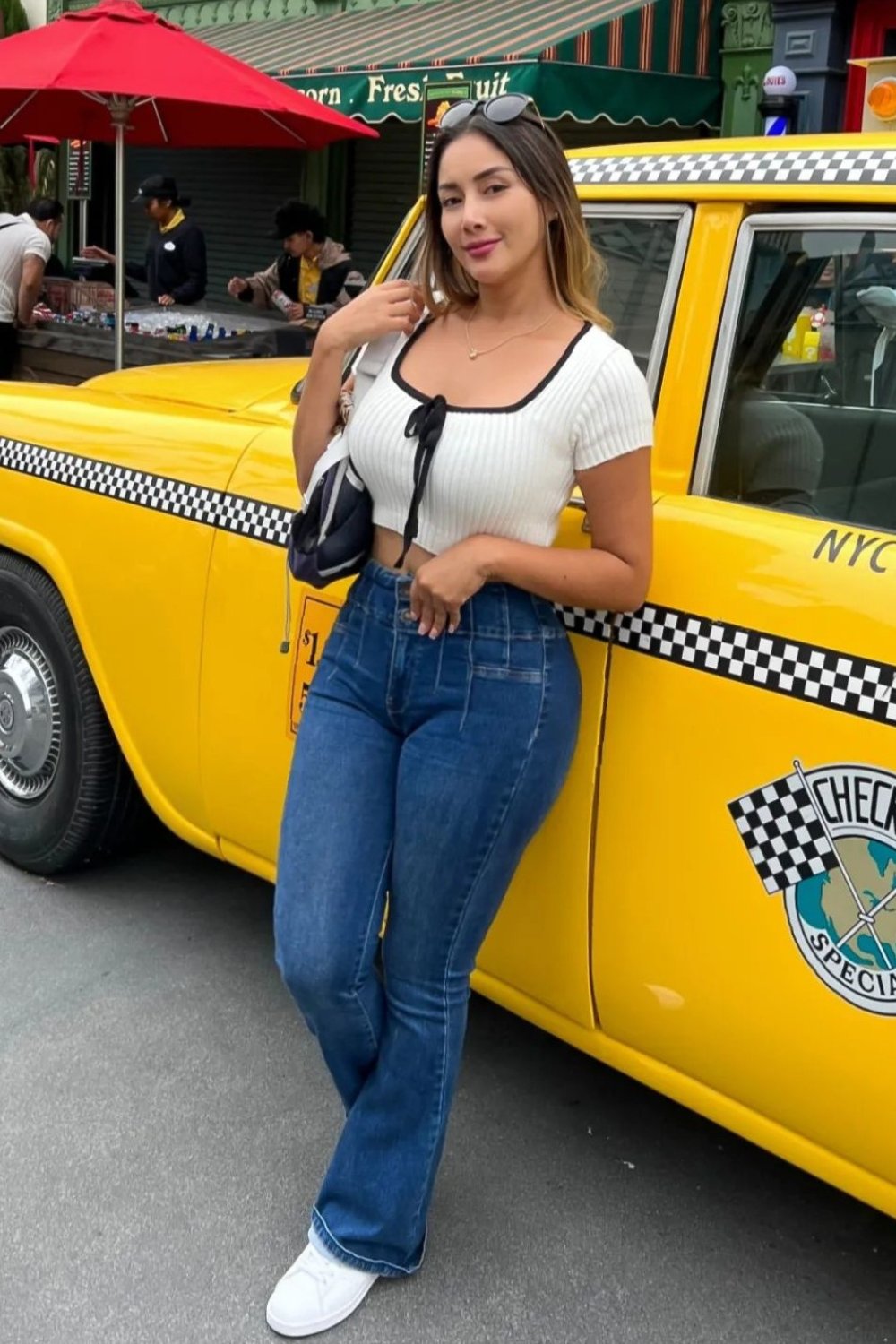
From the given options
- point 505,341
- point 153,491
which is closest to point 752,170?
point 505,341

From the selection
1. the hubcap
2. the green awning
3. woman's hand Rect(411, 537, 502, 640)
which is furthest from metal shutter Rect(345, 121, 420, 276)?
woman's hand Rect(411, 537, 502, 640)

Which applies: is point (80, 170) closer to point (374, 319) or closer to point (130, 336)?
point (130, 336)

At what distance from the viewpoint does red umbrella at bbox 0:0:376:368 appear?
20.9ft

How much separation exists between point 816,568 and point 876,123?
234cm

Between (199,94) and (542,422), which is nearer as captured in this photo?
(542,422)

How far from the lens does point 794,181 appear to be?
2211 millimetres

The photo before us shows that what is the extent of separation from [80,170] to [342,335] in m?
12.4

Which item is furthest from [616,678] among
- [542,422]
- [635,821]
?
[542,422]

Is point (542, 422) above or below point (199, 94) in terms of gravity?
below

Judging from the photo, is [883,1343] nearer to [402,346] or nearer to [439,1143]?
[439,1143]

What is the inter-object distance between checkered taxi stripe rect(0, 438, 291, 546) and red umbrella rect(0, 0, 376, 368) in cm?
340

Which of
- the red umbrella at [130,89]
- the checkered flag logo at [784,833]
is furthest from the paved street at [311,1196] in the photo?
the red umbrella at [130,89]

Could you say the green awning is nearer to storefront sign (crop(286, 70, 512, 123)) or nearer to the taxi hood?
storefront sign (crop(286, 70, 512, 123))

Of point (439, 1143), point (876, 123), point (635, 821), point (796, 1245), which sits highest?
point (876, 123)
